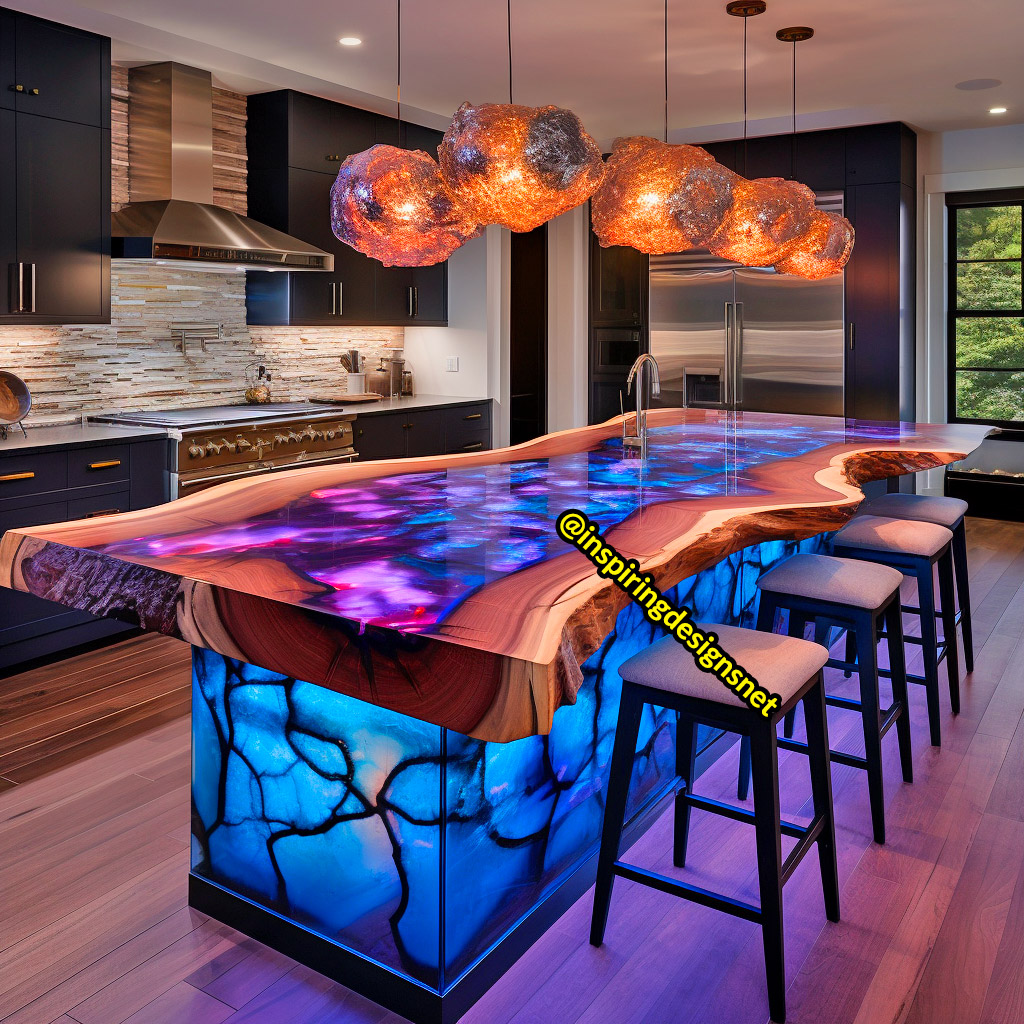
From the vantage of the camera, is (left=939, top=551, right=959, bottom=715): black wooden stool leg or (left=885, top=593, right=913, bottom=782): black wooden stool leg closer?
(left=885, top=593, right=913, bottom=782): black wooden stool leg

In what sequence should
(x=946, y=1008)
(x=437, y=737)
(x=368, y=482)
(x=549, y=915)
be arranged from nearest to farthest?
(x=437, y=737)
(x=946, y=1008)
(x=549, y=915)
(x=368, y=482)

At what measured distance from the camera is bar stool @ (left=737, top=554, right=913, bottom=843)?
2568 millimetres

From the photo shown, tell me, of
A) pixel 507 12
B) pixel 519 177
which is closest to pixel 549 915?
pixel 519 177

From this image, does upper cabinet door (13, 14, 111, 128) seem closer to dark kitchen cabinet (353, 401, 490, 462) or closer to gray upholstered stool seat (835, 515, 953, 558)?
dark kitchen cabinet (353, 401, 490, 462)

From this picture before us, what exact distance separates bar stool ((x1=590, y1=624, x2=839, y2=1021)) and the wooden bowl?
10.8 ft

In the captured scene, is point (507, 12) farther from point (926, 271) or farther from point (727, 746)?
point (926, 271)

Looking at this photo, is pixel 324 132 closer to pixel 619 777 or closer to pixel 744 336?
pixel 744 336

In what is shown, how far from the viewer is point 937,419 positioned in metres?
7.16

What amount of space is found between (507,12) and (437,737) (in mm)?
3432

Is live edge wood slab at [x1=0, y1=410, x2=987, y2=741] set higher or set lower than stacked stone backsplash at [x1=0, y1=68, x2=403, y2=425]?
lower

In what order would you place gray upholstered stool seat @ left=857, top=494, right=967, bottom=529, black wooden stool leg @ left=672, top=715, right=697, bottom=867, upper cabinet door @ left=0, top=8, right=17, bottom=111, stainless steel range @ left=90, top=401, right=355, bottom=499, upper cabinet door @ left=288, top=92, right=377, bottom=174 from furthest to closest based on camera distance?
1. upper cabinet door @ left=288, top=92, right=377, bottom=174
2. stainless steel range @ left=90, top=401, right=355, bottom=499
3. upper cabinet door @ left=0, top=8, right=17, bottom=111
4. gray upholstered stool seat @ left=857, top=494, right=967, bottom=529
5. black wooden stool leg @ left=672, top=715, right=697, bottom=867

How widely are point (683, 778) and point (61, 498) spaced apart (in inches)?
113

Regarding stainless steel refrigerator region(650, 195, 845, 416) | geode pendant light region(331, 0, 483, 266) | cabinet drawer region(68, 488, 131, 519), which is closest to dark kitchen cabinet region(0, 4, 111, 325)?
cabinet drawer region(68, 488, 131, 519)

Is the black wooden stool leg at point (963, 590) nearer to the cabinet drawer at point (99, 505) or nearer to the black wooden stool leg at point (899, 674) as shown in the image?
the black wooden stool leg at point (899, 674)
